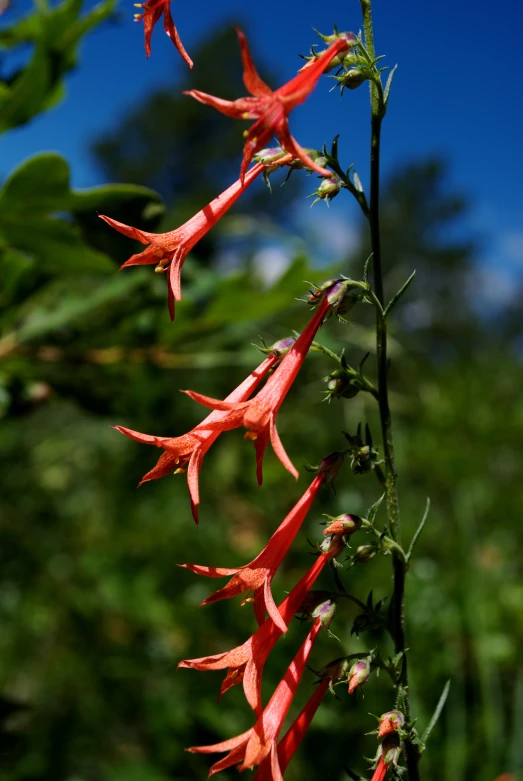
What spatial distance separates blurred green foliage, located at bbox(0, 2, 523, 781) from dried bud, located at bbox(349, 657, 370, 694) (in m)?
0.27

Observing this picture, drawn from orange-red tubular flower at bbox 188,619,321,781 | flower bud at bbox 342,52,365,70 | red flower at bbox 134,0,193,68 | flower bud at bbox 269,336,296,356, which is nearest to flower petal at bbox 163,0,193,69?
red flower at bbox 134,0,193,68

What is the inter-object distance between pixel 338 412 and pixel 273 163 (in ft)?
6.71

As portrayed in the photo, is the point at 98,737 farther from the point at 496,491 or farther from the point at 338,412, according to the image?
the point at 496,491

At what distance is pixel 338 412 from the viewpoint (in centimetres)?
249

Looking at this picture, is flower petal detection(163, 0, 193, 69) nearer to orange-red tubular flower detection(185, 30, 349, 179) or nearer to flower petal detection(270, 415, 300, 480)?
orange-red tubular flower detection(185, 30, 349, 179)

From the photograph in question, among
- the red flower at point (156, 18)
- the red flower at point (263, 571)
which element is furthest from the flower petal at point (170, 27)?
the red flower at point (263, 571)

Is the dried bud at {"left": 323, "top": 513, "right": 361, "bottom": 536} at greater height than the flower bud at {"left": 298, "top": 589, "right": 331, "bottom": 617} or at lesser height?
greater

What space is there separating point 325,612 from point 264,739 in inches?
4.0

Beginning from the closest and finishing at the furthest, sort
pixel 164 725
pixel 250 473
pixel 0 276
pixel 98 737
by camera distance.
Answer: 1. pixel 0 276
2. pixel 164 725
3. pixel 98 737
4. pixel 250 473

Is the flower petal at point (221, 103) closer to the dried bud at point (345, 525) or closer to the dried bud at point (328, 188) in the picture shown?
the dried bud at point (328, 188)

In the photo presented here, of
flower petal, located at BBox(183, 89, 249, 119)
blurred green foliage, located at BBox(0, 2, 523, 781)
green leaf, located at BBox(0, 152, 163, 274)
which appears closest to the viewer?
flower petal, located at BBox(183, 89, 249, 119)

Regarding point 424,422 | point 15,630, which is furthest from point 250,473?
point 424,422

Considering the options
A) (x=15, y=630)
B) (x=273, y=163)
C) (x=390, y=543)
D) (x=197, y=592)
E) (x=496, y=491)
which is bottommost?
(x=496, y=491)

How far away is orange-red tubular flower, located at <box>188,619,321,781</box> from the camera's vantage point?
465 mm
